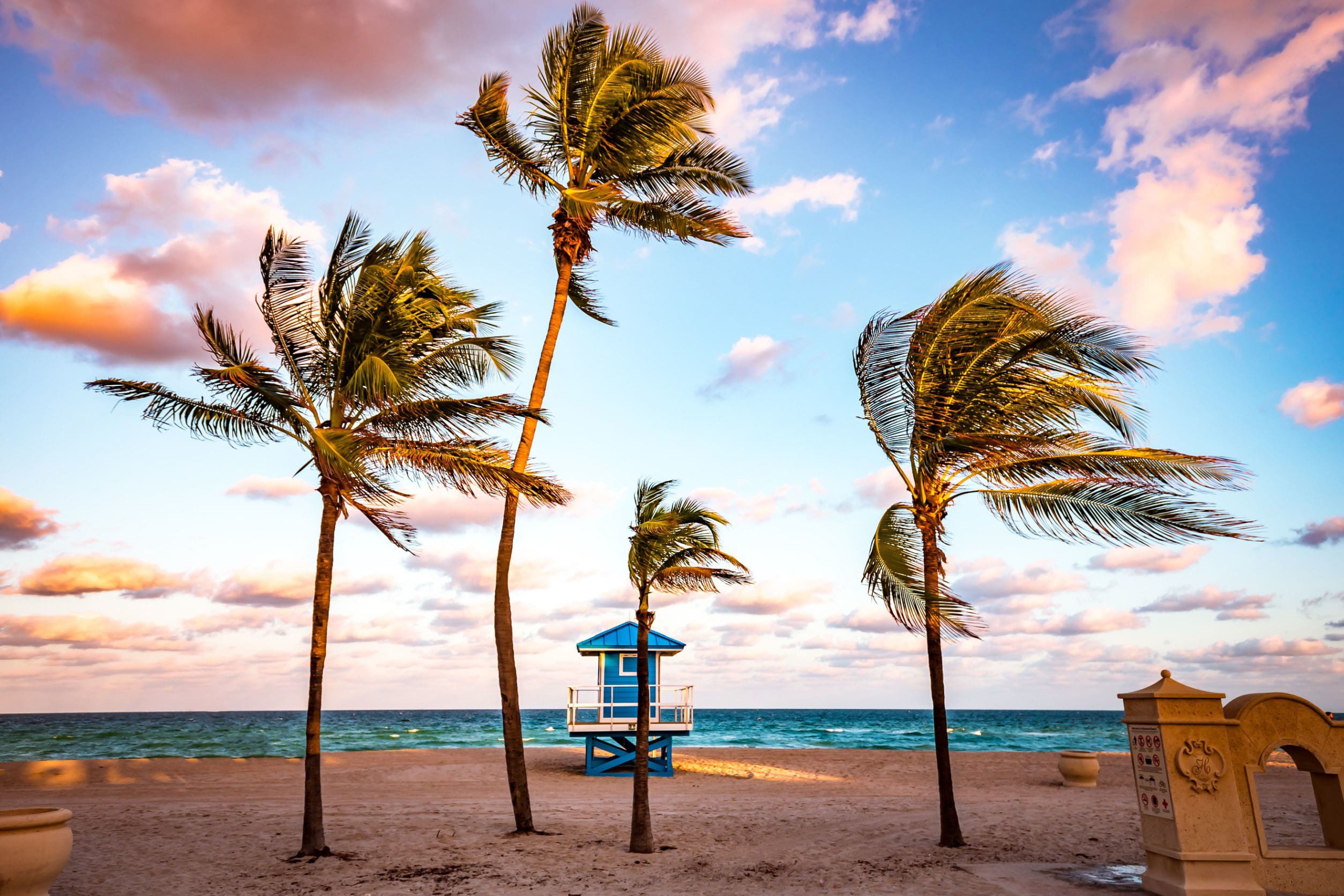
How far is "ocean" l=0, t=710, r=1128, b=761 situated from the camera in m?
42.6

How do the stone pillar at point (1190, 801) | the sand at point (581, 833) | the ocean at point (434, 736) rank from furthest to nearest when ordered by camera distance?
the ocean at point (434, 736)
the sand at point (581, 833)
the stone pillar at point (1190, 801)

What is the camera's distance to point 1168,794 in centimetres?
750

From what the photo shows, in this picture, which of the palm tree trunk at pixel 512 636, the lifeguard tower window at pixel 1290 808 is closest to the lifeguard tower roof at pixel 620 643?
the palm tree trunk at pixel 512 636

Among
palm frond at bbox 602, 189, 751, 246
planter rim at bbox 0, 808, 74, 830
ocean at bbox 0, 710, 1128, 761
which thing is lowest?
ocean at bbox 0, 710, 1128, 761

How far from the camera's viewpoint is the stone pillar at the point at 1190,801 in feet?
24.0

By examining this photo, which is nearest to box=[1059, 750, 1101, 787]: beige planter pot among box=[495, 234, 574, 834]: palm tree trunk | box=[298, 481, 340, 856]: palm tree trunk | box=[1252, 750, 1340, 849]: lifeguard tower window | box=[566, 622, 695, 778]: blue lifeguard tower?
box=[1252, 750, 1340, 849]: lifeguard tower window

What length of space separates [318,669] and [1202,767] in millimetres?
9528

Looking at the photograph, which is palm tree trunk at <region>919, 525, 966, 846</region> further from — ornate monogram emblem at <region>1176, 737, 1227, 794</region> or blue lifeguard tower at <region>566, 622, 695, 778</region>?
blue lifeguard tower at <region>566, 622, 695, 778</region>

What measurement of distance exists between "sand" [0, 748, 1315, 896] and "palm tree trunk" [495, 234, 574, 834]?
56 cm

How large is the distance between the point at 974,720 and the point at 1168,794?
93780 millimetres

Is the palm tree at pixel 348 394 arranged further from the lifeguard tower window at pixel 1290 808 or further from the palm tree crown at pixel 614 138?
the lifeguard tower window at pixel 1290 808

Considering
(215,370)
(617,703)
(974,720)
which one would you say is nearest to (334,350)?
(215,370)

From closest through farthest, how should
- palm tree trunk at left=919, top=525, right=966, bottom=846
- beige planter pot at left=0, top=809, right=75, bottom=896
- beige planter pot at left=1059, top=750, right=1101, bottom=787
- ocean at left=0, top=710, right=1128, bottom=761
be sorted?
beige planter pot at left=0, top=809, right=75, bottom=896 → palm tree trunk at left=919, top=525, right=966, bottom=846 → beige planter pot at left=1059, top=750, right=1101, bottom=787 → ocean at left=0, top=710, right=1128, bottom=761

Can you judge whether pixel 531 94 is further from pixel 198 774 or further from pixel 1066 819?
pixel 198 774
